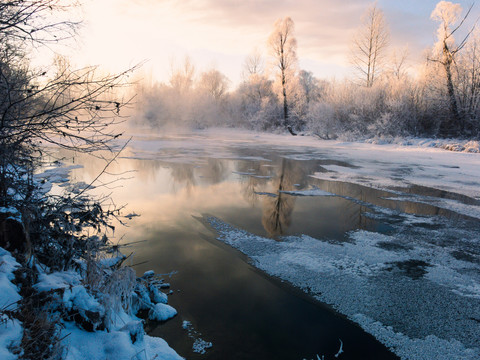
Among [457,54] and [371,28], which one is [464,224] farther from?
[371,28]

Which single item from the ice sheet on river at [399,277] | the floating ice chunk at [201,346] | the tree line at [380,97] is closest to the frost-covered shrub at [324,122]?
the tree line at [380,97]

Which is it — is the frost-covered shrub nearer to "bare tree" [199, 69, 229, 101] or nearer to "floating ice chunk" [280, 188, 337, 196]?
"floating ice chunk" [280, 188, 337, 196]

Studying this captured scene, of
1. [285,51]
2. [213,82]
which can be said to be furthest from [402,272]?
[213,82]

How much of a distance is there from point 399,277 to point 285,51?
3531 cm

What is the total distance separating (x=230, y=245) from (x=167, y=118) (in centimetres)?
4992

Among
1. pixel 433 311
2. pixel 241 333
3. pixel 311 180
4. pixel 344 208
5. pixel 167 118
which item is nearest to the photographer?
pixel 241 333

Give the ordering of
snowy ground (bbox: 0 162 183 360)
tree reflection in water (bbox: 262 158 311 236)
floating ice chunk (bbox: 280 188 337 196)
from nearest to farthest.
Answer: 1. snowy ground (bbox: 0 162 183 360)
2. tree reflection in water (bbox: 262 158 311 236)
3. floating ice chunk (bbox: 280 188 337 196)

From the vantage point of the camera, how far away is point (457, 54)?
25516 millimetres

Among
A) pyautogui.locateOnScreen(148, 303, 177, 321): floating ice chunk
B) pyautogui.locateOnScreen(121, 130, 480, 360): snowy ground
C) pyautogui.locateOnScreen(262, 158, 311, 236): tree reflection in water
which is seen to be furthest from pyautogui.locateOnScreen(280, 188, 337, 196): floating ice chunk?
pyautogui.locateOnScreen(148, 303, 177, 321): floating ice chunk

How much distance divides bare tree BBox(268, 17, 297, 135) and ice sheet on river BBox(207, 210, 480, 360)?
30.5 meters

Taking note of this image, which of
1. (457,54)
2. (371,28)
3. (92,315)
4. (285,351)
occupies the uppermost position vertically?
(371,28)

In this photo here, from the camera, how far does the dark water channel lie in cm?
353

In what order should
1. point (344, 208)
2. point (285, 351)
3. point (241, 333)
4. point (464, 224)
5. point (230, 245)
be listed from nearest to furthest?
point (285, 351)
point (241, 333)
point (230, 245)
point (464, 224)
point (344, 208)

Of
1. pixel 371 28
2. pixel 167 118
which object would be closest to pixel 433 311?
pixel 371 28
